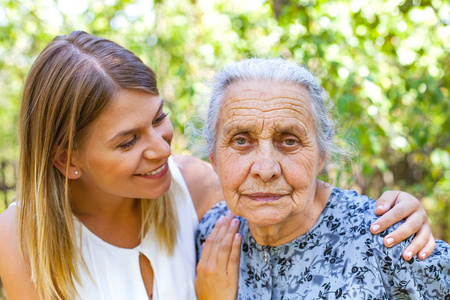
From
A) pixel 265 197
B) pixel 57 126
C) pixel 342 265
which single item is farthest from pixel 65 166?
pixel 342 265

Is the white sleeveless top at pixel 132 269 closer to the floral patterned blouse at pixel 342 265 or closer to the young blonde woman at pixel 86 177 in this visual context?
the young blonde woman at pixel 86 177

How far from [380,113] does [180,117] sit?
1.79m

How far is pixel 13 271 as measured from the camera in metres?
A: 2.01

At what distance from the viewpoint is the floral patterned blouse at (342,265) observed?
172 centimetres

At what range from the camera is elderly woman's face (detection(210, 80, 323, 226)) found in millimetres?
1815

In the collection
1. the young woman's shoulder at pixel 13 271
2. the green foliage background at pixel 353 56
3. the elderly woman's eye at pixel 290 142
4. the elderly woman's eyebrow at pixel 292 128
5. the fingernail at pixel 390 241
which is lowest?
the young woman's shoulder at pixel 13 271

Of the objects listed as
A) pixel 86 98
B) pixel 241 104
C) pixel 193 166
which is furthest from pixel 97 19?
pixel 241 104

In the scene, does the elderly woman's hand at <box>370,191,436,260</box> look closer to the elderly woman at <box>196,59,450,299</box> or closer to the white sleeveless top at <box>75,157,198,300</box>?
the elderly woman at <box>196,59,450,299</box>

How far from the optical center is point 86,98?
1990mm

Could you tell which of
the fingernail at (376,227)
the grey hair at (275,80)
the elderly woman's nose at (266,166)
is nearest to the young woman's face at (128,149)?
the grey hair at (275,80)

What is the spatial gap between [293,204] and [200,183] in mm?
977

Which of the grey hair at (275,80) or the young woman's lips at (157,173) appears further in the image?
the young woman's lips at (157,173)

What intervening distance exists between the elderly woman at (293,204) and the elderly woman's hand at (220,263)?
3cm

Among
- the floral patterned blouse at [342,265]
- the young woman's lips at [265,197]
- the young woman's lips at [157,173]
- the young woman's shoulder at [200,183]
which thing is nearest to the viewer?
the floral patterned blouse at [342,265]
